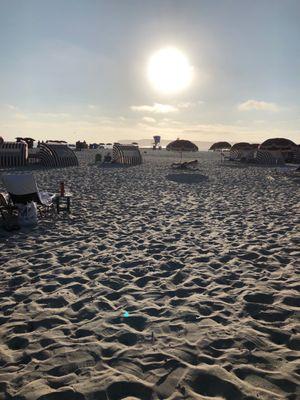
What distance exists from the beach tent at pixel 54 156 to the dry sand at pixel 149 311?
683 inches

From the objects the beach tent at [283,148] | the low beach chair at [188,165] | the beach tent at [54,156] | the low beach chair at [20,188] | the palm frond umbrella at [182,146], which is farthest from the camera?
the palm frond umbrella at [182,146]

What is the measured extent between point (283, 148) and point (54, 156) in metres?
26.8

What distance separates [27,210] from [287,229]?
250 inches

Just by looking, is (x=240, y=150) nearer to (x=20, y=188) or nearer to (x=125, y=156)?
(x=125, y=156)

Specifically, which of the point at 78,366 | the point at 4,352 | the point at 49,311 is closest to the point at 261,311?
the point at 78,366

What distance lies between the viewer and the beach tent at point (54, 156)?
25.4 m

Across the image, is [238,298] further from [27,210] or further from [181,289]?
[27,210]

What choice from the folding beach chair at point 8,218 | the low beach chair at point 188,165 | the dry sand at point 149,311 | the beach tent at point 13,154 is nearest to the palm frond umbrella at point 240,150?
the low beach chair at point 188,165

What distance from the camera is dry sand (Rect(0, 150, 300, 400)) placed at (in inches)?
126

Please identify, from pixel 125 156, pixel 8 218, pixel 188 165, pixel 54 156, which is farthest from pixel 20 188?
pixel 125 156

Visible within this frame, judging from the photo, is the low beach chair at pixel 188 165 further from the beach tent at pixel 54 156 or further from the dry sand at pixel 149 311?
the dry sand at pixel 149 311

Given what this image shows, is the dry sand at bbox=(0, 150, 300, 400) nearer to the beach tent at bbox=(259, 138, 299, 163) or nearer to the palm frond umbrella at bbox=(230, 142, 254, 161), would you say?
the beach tent at bbox=(259, 138, 299, 163)

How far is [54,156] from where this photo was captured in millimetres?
25609

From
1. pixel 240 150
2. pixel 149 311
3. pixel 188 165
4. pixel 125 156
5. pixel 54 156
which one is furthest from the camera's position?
pixel 240 150
